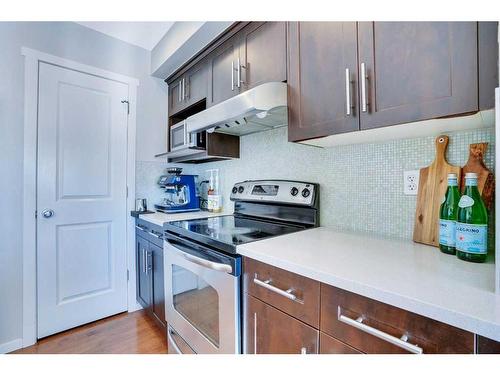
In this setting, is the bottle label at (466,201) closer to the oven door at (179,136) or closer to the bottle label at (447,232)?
the bottle label at (447,232)

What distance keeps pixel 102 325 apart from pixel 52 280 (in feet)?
1.77

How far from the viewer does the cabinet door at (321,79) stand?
98 centimetres

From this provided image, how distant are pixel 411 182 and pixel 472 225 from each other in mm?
349

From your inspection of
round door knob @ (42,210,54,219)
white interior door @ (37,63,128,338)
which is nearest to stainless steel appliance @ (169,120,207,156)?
white interior door @ (37,63,128,338)

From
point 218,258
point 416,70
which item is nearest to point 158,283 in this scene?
point 218,258

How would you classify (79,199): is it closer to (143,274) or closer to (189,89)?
(143,274)

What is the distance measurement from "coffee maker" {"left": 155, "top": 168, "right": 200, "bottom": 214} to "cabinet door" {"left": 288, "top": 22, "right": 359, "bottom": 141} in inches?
53.1

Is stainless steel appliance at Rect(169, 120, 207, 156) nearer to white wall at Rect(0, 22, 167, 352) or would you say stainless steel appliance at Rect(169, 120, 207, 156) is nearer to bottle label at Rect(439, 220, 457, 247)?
white wall at Rect(0, 22, 167, 352)

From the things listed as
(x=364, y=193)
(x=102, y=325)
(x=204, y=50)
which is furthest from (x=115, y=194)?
(x=364, y=193)

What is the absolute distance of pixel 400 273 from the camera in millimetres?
712

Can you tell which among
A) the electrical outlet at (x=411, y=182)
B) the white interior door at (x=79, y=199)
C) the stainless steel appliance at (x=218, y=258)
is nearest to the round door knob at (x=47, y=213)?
the white interior door at (x=79, y=199)

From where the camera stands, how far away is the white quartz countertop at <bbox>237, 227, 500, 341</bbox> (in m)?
0.53

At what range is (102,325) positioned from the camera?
1.99 m
